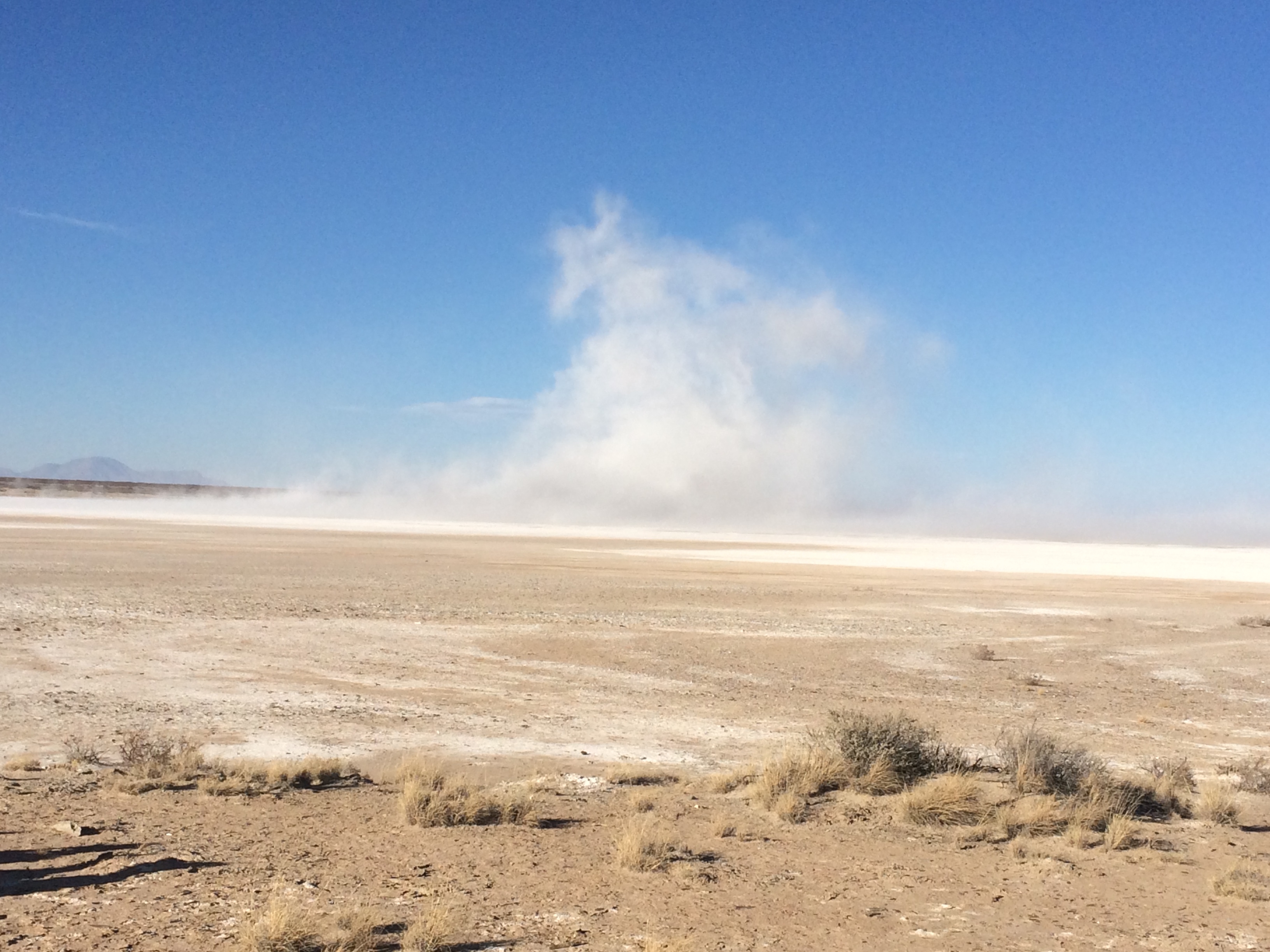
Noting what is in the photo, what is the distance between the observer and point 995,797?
34.4 ft

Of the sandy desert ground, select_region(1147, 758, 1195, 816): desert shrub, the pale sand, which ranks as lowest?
the sandy desert ground

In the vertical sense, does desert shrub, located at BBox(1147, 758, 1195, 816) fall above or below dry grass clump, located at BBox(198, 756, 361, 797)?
above

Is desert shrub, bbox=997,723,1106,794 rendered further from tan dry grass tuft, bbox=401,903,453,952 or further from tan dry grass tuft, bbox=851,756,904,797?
tan dry grass tuft, bbox=401,903,453,952

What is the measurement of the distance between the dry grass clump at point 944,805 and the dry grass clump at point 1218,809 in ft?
6.60

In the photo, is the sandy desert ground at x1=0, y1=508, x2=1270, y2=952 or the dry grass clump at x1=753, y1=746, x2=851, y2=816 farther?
the dry grass clump at x1=753, y1=746, x2=851, y2=816

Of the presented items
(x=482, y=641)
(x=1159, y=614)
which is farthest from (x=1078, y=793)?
(x=1159, y=614)

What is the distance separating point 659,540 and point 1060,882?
258 feet

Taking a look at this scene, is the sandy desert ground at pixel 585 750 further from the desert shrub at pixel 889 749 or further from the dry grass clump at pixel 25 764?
the desert shrub at pixel 889 749

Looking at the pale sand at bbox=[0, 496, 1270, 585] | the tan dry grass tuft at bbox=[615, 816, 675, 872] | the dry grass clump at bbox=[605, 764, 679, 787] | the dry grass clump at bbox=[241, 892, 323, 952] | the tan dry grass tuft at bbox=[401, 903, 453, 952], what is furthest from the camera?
the pale sand at bbox=[0, 496, 1270, 585]

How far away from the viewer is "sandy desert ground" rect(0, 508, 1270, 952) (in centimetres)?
736

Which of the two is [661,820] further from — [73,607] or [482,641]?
[73,607]

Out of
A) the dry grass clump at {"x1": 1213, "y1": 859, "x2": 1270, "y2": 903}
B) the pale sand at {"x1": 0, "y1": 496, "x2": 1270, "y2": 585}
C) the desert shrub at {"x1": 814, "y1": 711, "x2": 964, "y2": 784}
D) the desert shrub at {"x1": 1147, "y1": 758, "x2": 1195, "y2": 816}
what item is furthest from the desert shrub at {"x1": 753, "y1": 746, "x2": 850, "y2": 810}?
the pale sand at {"x1": 0, "y1": 496, "x2": 1270, "y2": 585}

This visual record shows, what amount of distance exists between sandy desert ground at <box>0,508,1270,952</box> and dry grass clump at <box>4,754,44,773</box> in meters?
0.20

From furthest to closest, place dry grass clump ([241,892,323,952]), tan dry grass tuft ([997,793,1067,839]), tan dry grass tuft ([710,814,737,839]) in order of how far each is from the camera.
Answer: tan dry grass tuft ([997,793,1067,839]) → tan dry grass tuft ([710,814,737,839]) → dry grass clump ([241,892,323,952])
